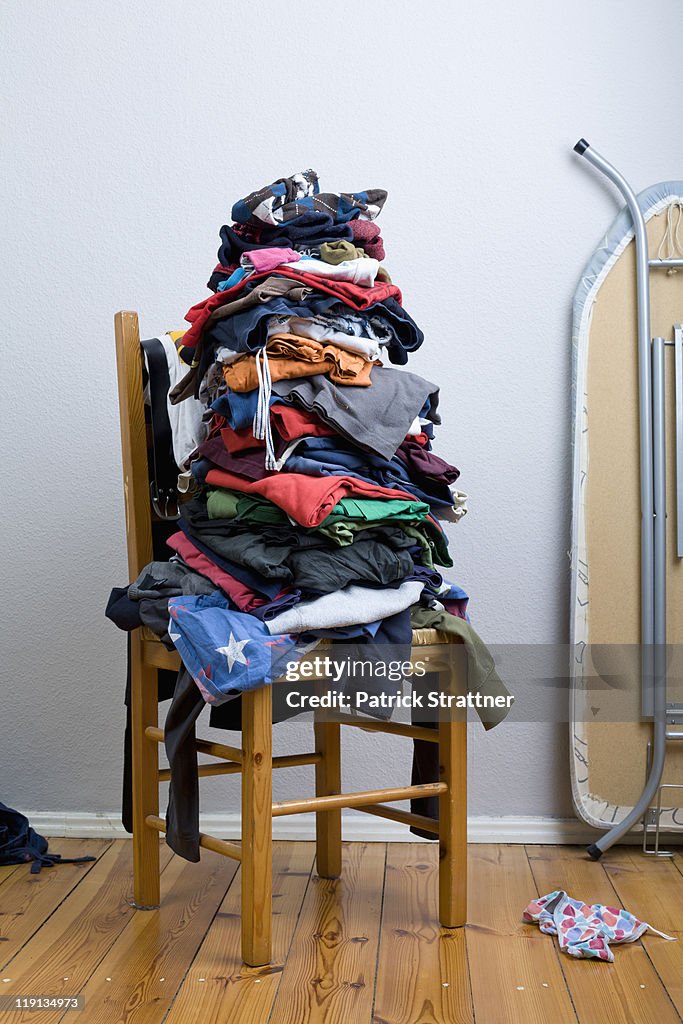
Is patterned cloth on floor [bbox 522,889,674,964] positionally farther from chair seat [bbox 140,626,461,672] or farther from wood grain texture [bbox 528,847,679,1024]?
chair seat [bbox 140,626,461,672]

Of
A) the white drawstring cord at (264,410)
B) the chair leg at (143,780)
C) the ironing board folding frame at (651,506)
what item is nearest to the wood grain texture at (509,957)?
the ironing board folding frame at (651,506)

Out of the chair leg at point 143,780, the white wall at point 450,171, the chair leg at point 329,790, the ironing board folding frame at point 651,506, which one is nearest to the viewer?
the chair leg at point 143,780

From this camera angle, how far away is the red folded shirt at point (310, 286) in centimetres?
148

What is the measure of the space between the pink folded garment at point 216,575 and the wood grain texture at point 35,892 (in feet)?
2.05

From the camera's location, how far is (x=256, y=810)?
1376mm

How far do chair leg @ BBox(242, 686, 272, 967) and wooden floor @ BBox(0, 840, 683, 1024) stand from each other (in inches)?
3.8

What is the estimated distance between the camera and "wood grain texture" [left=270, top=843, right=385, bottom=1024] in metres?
1.28

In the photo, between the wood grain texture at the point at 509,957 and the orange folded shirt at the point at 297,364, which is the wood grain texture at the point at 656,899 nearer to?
the wood grain texture at the point at 509,957

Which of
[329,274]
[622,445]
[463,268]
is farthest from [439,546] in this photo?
[463,268]

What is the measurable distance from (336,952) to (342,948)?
0.06 ft

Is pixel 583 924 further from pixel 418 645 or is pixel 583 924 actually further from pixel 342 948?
pixel 418 645

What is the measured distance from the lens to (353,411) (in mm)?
1472

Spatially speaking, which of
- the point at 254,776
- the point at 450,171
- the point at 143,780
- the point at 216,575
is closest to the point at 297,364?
the point at 216,575

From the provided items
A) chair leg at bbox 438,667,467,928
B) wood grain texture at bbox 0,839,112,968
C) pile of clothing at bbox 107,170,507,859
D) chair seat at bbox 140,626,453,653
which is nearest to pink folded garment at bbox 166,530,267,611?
pile of clothing at bbox 107,170,507,859
